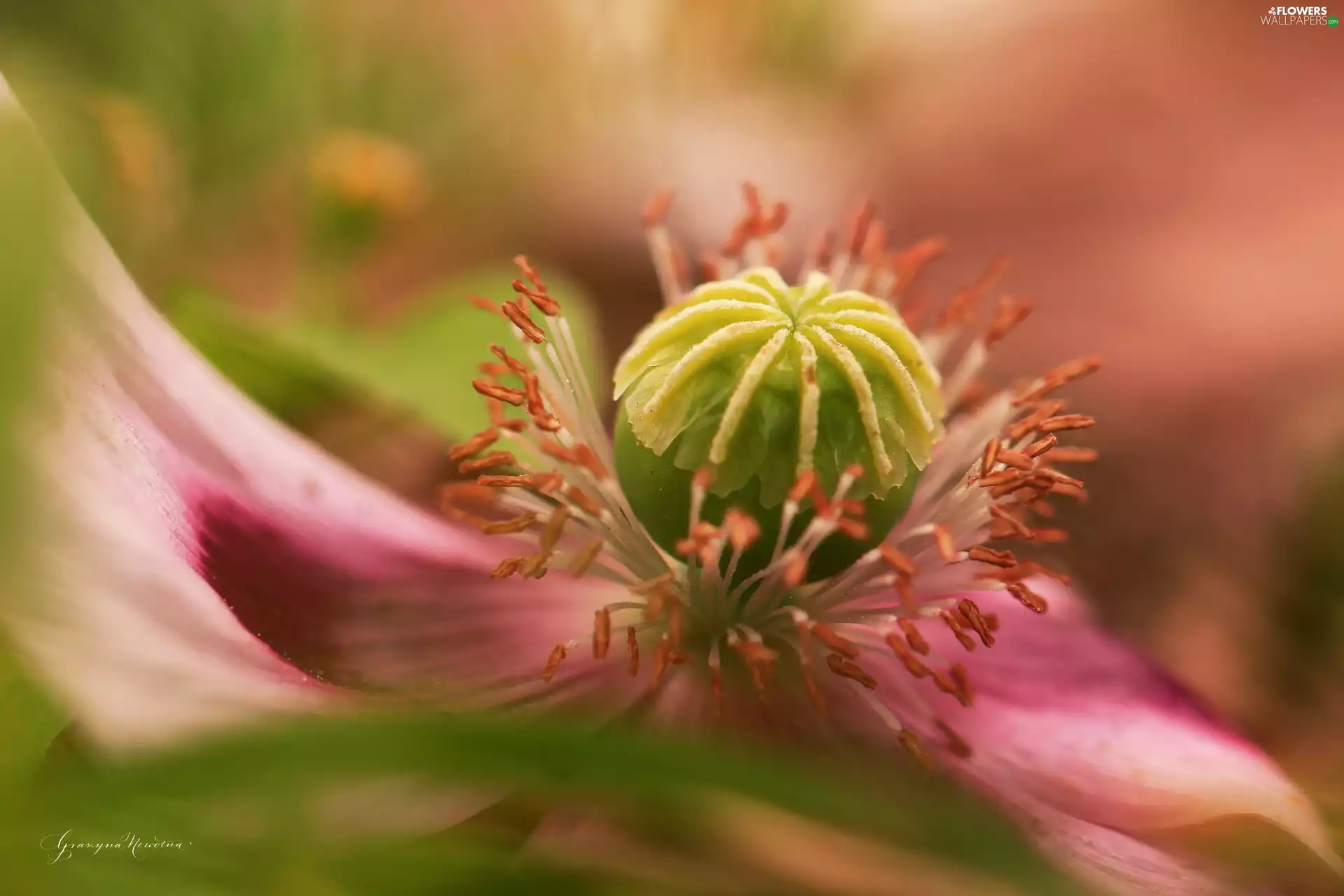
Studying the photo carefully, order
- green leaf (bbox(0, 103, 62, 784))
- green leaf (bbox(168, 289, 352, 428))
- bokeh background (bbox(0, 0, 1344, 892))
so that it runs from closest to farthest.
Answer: green leaf (bbox(0, 103, 62, 784)) → green leaf (bbox(168, 289, 352, 428)) → bokeh background (bbox(0, 0, 1344, 892))

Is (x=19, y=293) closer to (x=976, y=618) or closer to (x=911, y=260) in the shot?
(x=976, y=618)

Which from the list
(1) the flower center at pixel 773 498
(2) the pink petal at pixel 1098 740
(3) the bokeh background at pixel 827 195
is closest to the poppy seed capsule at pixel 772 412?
(1) the flower center at pixel 773 498

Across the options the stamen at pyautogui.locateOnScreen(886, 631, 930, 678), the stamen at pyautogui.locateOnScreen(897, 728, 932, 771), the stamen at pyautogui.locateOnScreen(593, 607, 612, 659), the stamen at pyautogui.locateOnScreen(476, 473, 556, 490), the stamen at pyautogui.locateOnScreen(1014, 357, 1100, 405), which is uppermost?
the stamen at pyautogui.locateOnScreen(1014, 357, 1100, 405)

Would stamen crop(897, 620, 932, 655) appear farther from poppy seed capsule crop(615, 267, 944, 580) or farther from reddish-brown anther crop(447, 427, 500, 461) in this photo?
reddish-brown anther crop(447, 427, 500, 461)

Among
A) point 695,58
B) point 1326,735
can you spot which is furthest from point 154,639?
point 695,58

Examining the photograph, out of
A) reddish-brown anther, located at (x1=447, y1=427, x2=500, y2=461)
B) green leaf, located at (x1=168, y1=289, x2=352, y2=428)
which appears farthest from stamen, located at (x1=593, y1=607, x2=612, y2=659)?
green leaf, located at (x1=168, y1=289, x2=352, y2=428)
